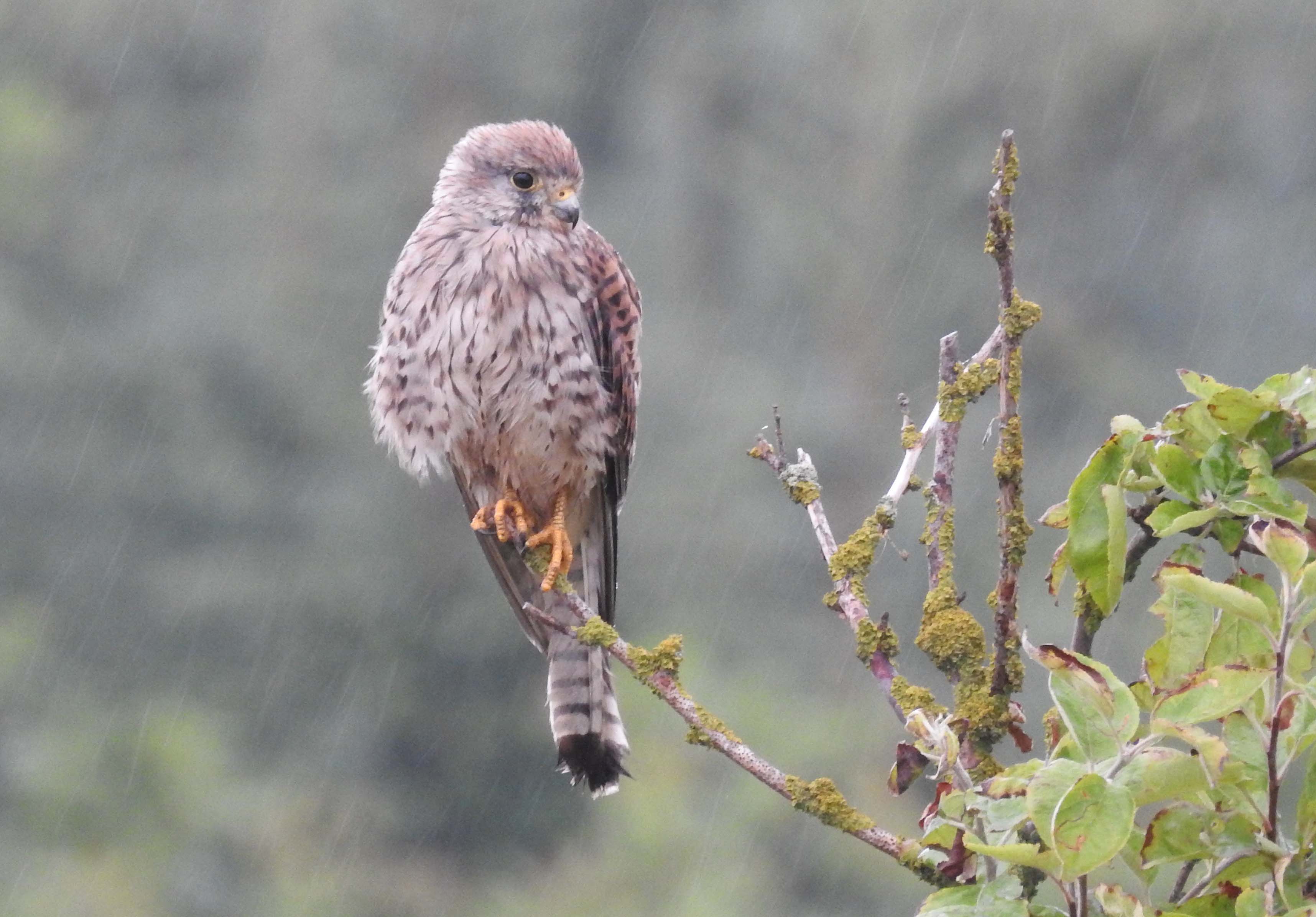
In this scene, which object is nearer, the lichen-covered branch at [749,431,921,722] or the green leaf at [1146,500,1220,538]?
the green leaf at [1146,500,1220,538]

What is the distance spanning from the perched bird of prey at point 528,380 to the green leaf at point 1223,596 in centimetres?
182

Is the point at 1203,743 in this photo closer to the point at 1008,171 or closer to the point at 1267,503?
the point at 1267,503

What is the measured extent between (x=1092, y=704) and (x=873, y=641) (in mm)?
610

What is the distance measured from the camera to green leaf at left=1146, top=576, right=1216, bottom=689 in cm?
121

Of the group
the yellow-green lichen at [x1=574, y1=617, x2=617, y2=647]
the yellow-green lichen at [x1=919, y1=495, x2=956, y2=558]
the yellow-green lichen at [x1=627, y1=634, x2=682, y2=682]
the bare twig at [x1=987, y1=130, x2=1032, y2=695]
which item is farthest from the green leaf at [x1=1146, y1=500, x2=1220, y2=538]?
the yellow-green lichen at [x1=574, y1=617, x2=617, y2=647]

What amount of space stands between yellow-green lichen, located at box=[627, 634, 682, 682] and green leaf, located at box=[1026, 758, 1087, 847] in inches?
30.0

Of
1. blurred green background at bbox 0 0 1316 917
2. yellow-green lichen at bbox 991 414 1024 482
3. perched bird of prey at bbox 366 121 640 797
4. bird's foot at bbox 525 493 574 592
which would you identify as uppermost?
blurred green background at bbox 0 0 1316 917

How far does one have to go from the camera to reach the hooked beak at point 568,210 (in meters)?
3.22

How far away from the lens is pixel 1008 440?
1.54 m

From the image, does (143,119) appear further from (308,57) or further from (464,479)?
(464,479)

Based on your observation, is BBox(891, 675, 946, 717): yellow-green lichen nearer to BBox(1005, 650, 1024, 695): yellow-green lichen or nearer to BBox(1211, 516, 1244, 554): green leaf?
BBox(1005, 650, 1024, 695): yellow-green lichen

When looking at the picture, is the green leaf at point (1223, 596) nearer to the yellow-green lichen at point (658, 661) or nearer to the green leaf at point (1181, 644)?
the green leaf at point (1181, 644)

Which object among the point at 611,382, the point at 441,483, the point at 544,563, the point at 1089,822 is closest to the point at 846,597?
the point at 1089,822

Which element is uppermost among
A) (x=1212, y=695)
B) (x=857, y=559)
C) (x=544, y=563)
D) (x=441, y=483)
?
(x=441, y=483)
